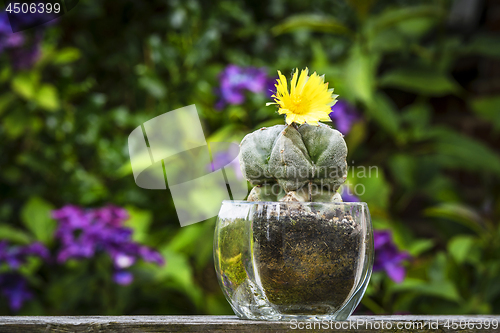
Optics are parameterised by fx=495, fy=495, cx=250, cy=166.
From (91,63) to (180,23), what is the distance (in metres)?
0.46

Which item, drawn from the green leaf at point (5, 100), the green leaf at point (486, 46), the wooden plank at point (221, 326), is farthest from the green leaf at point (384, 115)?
the green leaf at point (5, 100)

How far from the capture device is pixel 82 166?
1.95 metres

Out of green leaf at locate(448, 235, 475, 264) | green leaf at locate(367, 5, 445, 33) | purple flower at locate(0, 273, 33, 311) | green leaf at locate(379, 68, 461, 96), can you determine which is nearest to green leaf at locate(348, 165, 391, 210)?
green leaf at locate(448, 235, 475, 264)

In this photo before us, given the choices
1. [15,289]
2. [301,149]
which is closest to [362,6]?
[301,149]

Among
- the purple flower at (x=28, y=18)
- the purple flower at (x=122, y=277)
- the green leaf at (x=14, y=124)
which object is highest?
the purple flower at (x=28, y=18)

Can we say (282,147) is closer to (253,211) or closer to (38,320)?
(253,211)

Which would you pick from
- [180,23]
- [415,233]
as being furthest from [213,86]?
[415,233]

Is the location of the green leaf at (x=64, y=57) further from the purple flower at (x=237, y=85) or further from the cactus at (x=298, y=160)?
the cactus at (x=298, y=160)

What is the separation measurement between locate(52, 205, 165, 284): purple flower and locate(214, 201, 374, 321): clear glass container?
75 centimetres

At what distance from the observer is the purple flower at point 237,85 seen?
1565mm

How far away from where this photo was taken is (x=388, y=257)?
1.20m

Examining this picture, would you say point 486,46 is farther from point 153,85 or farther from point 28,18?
point 28,18

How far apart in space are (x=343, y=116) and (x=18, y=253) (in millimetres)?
1030
